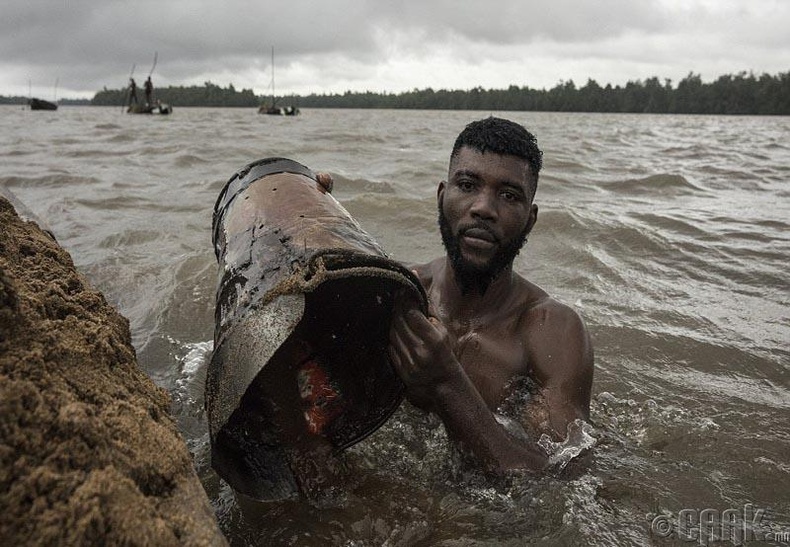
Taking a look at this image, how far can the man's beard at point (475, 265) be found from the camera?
104 inches

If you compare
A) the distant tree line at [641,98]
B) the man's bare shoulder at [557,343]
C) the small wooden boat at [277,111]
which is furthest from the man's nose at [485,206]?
the distant tree line at [641,98]

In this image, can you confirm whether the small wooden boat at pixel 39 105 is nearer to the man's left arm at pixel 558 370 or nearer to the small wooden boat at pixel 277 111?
the small wooden boat at pixel 277 111

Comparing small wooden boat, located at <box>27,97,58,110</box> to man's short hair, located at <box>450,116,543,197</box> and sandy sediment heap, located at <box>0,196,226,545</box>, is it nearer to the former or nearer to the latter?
man's short hair, located at <box>450,116,543,197</box>

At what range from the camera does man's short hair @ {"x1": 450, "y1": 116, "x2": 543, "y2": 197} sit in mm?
2635

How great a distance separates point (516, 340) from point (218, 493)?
1.41 metres

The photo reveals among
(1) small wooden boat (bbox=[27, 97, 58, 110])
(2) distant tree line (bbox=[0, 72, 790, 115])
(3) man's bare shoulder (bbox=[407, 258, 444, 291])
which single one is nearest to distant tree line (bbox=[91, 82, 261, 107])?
(2) distant tree line (bbox=[0, 72, 790, 115])

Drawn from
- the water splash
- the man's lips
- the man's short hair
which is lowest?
the water splash

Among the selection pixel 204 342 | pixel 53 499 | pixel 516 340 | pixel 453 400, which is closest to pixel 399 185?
pixel 204 342

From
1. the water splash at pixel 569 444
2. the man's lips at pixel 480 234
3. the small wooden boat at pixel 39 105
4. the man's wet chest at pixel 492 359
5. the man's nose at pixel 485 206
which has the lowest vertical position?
the water splash at pixel 569 444

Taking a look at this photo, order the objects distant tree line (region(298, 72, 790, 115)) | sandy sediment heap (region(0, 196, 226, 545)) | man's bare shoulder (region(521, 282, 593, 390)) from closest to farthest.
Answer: sandy sediment heap (region(0, 196, 226, 545))
man's bare shoulder (region(521, 282, 593, 390))
distant tree line (region(298, 72, 790, 115))

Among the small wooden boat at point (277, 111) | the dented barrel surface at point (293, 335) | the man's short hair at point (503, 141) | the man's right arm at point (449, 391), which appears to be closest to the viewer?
the dented barrel surface at point (293, 335)

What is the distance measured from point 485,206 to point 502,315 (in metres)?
0.57

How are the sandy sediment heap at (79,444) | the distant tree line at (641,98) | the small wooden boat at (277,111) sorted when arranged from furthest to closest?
the distant tree line at (641,98) < the small wooden boat at (277,111) < the sandy sediment heap at (79,444)

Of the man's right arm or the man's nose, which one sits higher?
the man's nose
